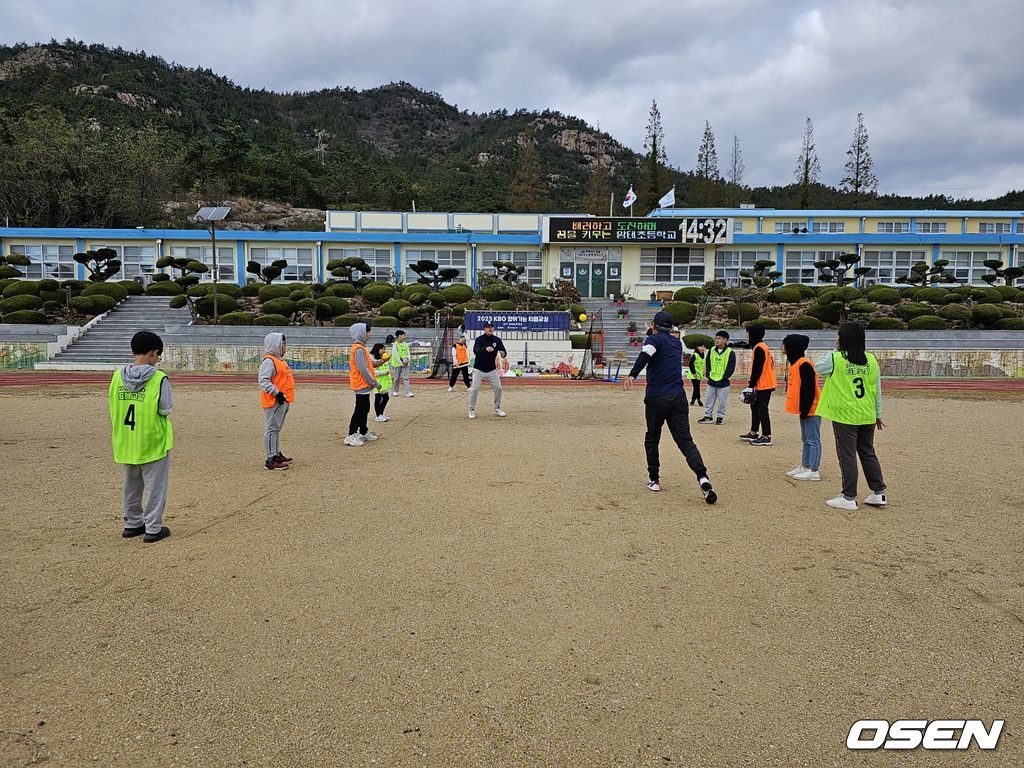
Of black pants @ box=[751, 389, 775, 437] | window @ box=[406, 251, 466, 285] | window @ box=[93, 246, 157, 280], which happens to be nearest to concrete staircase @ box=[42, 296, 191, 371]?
window @ box=[93, 246, 157, 280]

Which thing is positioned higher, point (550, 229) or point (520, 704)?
point (550, 229)

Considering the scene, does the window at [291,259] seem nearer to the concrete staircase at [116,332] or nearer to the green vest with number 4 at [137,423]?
the concrete staircase at [116,332]

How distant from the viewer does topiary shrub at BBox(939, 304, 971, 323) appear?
2742 cm

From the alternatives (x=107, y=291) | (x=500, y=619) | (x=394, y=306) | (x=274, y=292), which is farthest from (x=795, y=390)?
(x=107, y=291)

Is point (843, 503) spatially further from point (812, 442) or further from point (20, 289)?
point (20, 289)

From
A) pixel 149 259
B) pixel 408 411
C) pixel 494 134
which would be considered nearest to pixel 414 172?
pixel 494 134

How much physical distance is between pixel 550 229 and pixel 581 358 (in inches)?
558

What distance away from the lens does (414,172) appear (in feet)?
293

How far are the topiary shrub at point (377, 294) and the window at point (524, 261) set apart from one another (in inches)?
313

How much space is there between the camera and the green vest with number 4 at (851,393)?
5.76 meters

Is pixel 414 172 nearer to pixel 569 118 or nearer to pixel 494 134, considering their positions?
pixel 494 134

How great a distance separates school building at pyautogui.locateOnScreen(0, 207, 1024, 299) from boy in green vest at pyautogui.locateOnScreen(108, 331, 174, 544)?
104ft

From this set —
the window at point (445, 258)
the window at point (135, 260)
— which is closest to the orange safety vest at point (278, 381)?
the window at point (445, 258)

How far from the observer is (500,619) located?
3635 millimetres
